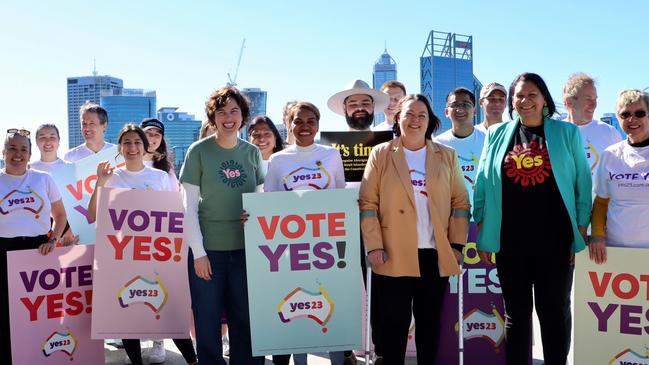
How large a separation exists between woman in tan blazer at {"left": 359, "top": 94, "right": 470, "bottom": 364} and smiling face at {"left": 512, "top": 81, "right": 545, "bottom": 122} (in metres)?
0.49

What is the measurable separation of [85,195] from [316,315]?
8.48 ft

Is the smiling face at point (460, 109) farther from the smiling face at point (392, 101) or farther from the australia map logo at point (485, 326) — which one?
the australia map logo at point (485, 326)

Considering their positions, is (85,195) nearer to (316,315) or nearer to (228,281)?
(228,281)

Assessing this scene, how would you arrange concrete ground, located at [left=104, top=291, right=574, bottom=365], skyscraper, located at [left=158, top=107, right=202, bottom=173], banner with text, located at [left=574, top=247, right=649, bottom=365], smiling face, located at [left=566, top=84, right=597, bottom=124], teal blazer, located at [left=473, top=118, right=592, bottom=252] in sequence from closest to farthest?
teal blazer, located at [left=473, top=118, right=592, bottom=252] → banner with text, located at [left=574, top=247, right=649, bottom=365] → smiling face, located at [left=566, top=84, right=597, bottom=124] → concrete ground, located at [left=104, top=291, right=574, bottom=365] → skyscraper, located at [left=158, top=107, right=202, bottom=173]

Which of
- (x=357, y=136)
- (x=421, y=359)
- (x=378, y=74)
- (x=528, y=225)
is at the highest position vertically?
(x=378, y=74)

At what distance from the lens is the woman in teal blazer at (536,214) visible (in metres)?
3.48

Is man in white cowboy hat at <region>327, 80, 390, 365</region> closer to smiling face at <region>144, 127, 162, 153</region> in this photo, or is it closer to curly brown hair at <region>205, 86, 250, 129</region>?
curly brown hair at <region>205, 86, 250, 129</region>

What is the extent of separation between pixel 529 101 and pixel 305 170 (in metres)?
1.48

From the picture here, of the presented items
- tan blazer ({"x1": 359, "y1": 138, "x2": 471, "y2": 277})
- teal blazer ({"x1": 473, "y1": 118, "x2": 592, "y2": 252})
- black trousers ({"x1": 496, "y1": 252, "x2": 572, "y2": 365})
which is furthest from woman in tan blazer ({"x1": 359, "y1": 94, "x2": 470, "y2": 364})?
black trousers ({"x1": 496, "y1": 252, "x2": 572, "y2": 365})

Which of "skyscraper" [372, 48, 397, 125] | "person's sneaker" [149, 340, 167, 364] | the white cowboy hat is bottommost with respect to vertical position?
"person's sneaker" [149, 340, 167, 364]

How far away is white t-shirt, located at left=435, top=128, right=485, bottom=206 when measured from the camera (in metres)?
4.70

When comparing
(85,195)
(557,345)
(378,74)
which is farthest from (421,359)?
(378,74)

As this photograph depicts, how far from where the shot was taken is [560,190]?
3.44 m

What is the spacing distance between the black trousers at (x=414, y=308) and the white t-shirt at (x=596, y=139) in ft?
6.07
